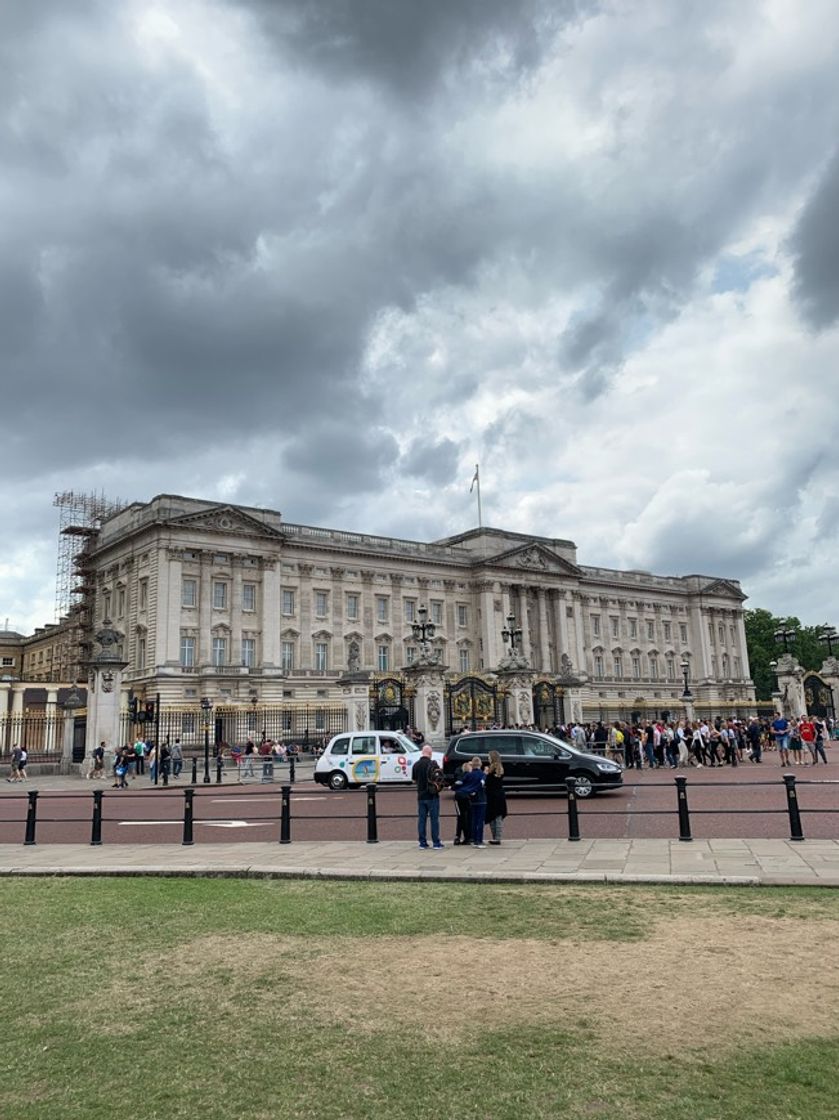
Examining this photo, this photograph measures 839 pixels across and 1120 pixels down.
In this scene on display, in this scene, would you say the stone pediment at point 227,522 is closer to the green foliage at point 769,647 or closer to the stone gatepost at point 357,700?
the stone gatepost at point 357,700

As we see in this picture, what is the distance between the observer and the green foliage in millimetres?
113375

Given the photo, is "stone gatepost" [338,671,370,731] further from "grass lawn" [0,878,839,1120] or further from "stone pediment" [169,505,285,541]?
"stone pediment" [169,505,285,541]

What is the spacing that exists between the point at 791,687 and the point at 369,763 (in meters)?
36.7

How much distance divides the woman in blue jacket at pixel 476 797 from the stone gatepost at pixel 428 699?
80.9ft

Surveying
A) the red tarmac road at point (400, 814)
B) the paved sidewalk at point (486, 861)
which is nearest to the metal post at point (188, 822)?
the paved sidewalk at point (486, 861)

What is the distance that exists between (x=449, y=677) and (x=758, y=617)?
3684 inches

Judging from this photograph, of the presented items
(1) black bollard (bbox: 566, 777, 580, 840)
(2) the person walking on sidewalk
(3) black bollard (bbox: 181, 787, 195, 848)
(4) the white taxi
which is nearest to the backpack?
(2) the person walking on sidewalk

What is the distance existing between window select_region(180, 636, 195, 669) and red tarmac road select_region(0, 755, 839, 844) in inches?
1494

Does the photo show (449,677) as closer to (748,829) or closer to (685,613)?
(748,829)

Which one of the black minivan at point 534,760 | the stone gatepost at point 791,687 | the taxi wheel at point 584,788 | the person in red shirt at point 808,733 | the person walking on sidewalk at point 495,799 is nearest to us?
the person walking on sidewalk at point 495,799

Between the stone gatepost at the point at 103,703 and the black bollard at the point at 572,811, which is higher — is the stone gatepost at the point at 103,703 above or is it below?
→ above

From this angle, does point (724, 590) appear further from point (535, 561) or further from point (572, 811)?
point (572, 811)

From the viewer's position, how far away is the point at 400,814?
1803 cm

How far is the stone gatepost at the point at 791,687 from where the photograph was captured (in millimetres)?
53312
